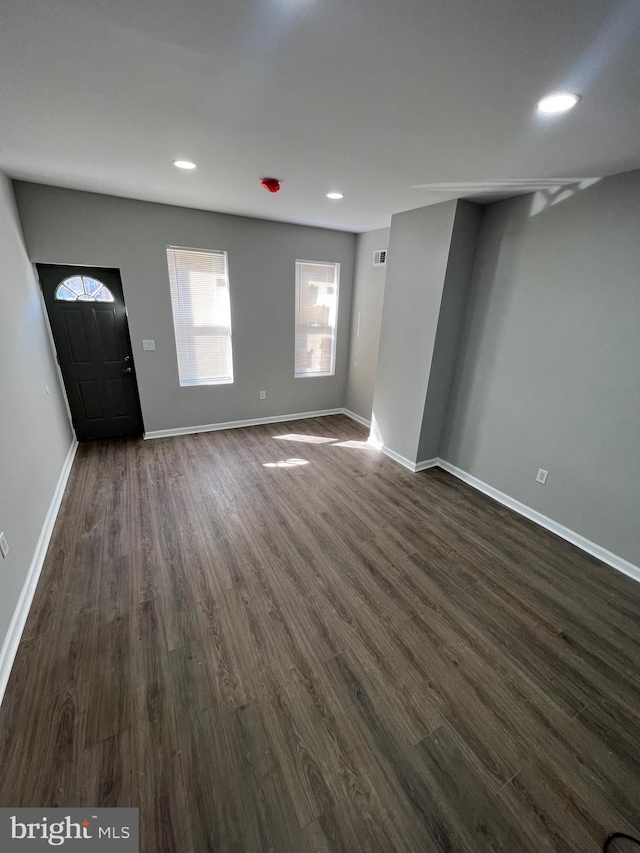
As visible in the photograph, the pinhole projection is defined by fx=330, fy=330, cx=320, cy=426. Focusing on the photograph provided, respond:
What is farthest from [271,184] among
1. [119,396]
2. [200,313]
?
[119,396]

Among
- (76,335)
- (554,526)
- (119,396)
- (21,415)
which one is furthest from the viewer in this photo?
(119,396)

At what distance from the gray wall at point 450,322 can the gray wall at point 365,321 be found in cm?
121

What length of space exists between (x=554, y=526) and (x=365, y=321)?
Answer: 3.30m

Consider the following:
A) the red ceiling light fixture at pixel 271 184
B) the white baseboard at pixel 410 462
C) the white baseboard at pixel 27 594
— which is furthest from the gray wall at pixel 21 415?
the white baseboard at pixel 410 462

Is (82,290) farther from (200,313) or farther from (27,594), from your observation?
(27,594)

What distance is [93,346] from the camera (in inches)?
146

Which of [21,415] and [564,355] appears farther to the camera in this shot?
[564,355]

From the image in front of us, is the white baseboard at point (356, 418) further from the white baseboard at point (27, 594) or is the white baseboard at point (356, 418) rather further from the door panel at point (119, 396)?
the white baseboard at point (27, 594)

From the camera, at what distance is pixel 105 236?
11.0 feet

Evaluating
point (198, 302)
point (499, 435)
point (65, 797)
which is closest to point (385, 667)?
point (65, 797)

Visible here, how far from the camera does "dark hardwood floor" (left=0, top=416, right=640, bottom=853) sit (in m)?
1.19

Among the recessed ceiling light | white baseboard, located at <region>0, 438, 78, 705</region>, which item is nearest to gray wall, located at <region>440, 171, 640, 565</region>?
the recessed ceiling light

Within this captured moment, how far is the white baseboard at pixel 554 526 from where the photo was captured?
2.39 meters

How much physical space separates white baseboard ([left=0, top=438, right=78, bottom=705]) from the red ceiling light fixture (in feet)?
10.0
